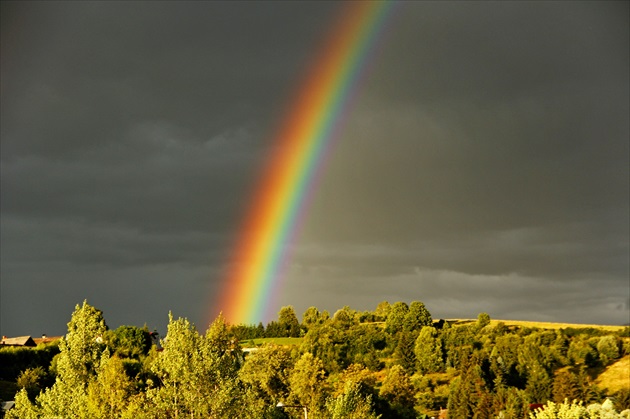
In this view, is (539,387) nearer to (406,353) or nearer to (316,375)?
(316,375)

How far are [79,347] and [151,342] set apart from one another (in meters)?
113

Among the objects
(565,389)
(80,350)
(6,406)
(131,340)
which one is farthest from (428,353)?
(80,350)

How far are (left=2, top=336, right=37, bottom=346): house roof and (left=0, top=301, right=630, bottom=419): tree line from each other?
25.0 metres

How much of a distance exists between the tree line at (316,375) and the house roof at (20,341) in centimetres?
2502

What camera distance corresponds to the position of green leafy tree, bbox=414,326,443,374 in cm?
17125

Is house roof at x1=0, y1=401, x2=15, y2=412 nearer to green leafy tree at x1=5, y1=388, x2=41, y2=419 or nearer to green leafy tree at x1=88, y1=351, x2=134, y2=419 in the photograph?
green leafy tree at x1=5, y1=388, x2=41, y2=419

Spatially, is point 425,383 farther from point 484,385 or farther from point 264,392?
point 264,392

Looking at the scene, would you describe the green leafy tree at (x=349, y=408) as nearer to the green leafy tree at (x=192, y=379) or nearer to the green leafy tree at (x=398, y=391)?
the green leafy tree at (x=192, y=379)

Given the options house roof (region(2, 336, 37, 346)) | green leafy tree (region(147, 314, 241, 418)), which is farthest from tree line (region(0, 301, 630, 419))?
house roof (region(2, 336, 37, 346))

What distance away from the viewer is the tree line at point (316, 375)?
59.8 metres

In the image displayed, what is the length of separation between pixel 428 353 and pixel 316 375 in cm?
6946

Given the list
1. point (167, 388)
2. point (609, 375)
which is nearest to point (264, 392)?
point (167, 388)

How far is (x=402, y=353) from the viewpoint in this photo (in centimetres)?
17775

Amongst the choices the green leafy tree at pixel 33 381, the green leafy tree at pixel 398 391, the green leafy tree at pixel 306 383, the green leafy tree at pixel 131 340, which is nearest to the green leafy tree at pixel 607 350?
the green leafy tree at pixel 398 391
